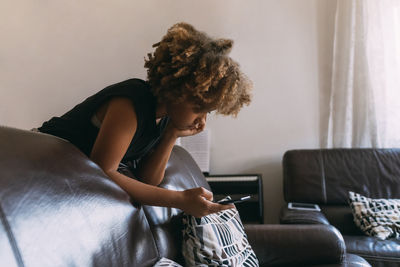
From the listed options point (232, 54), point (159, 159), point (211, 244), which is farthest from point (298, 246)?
point (232, 54)

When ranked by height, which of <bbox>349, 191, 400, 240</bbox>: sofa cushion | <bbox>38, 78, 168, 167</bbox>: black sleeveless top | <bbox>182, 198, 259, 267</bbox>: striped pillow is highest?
<bbox>38, 78, 168, 167</bbox>: black sleeveless top

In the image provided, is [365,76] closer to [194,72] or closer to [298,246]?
[298,246]

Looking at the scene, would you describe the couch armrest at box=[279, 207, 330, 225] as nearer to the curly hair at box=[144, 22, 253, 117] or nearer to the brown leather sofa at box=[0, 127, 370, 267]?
the brown leather sofa at box=[0, 127, 370, 267]

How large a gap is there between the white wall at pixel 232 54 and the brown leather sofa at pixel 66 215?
175 centimetres

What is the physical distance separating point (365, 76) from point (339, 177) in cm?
81

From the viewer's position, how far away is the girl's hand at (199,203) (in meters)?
1.18

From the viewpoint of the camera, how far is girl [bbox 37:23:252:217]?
1109mm

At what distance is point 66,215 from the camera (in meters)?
0.81

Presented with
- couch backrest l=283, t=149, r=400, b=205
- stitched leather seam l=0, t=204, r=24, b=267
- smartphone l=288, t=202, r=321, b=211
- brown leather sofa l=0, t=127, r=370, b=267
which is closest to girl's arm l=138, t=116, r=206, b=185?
brown leather sofa l=0, t=127, r=370, b=267

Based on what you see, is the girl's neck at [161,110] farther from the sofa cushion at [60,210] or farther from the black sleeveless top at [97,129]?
the sofa cushion at [60,210]

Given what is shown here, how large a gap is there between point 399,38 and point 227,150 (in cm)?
154

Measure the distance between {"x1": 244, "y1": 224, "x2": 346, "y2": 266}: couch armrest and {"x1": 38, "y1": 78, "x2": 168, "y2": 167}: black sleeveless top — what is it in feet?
2.31

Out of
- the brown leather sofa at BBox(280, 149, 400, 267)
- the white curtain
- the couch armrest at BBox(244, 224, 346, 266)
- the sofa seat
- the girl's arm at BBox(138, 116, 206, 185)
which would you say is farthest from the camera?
the white curtain

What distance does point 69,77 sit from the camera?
3170 millimetres
